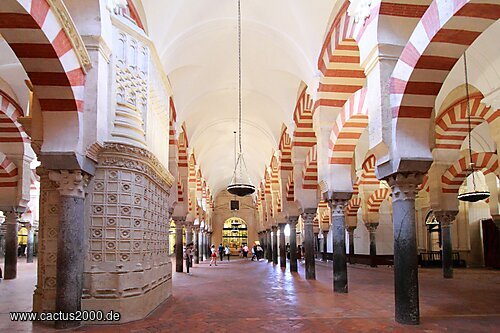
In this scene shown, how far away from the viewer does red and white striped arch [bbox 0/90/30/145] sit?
10.7 metres

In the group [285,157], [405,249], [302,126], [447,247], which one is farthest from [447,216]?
[405,249]

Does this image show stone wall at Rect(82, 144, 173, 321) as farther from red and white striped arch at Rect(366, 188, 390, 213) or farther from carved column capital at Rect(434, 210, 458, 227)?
red and white striped arch at Rect(366, 188, 390, 213)

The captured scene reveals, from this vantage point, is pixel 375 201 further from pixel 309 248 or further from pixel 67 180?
pixel 67 180

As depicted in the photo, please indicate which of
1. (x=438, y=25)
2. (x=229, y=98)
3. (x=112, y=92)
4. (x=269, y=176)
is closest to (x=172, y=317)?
(x=112, y=92)

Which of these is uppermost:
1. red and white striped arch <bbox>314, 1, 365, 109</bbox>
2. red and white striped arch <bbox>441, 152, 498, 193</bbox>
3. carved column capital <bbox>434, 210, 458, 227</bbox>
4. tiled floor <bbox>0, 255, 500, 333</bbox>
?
red and white striped arch <bbox>314, 1, 365, 109</bbox>

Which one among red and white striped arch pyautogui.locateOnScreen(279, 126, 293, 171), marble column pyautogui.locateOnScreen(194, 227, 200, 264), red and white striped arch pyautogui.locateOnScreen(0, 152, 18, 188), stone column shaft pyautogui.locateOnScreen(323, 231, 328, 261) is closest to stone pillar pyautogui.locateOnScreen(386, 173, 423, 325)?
red and white striped arch pyautogui.locateOnScreen(0, 152, 18, 188)

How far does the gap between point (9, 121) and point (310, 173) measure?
709cm

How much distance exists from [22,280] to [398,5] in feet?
31.8

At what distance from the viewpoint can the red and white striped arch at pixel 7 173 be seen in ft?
36.1

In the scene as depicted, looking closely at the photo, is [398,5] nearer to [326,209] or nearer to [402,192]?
[402,192]

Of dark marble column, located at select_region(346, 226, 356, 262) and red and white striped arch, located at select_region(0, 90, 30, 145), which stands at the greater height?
red and white striped arch, located at select_region(0, 90, 30, 145)

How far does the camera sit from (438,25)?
455 centimetres

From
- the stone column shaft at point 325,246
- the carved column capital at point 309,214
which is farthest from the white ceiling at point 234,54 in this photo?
the stone column shaft at point 325,246

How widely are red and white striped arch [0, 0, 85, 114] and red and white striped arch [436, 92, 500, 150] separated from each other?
8156 mm
